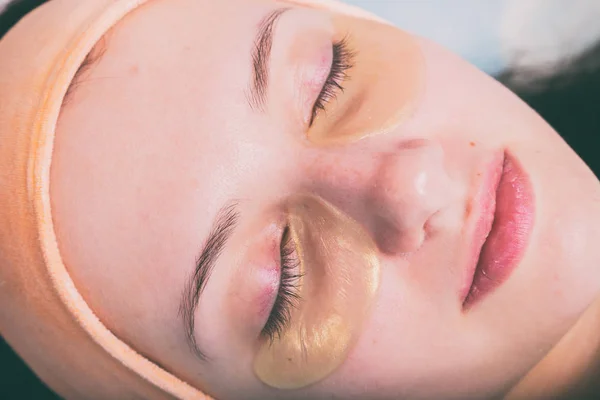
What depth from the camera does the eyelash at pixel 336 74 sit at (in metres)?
0.85

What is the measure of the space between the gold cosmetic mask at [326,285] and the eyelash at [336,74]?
0.51ft

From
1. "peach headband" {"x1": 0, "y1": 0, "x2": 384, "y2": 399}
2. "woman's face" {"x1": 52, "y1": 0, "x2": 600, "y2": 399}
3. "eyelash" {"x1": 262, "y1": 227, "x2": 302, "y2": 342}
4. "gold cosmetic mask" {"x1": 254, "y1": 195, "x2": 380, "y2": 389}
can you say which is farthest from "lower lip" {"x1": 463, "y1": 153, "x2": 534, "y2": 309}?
"peach headband" {"x1": 0, "y1": 0, "x2": 384, "y2": 399}

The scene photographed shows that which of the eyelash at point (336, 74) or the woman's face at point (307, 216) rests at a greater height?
the eyelash at point (336, 74)

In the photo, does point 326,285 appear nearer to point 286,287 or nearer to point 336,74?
point 286,287

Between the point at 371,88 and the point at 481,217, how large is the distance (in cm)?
27

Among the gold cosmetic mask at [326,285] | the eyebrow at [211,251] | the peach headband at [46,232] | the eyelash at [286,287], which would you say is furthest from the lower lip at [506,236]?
the peach headband at [46,232]

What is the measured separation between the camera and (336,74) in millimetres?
865

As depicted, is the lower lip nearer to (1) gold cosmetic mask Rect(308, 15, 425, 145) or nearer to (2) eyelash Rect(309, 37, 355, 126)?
(1) gold cosmetic mask Rect(308, 15, 425, 145)

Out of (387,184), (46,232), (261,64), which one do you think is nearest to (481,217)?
(387,184)

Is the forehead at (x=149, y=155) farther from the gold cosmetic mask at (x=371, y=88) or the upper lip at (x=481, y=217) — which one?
the upper lip at (x=481, y=217)

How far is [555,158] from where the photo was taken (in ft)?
2.82

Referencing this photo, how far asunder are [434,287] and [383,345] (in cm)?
12

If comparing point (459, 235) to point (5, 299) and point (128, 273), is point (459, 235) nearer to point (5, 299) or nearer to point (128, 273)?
point (128, 273)

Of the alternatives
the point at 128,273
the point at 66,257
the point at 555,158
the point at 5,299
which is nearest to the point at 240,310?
the point at 128,273
